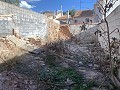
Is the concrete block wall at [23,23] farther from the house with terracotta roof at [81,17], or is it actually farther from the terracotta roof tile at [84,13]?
the terracotta roof tile at [84,13]

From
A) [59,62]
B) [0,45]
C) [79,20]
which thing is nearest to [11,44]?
[0,45]

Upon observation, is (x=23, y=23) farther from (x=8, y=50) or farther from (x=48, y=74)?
(x=48, y=74)

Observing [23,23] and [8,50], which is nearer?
[8,50]

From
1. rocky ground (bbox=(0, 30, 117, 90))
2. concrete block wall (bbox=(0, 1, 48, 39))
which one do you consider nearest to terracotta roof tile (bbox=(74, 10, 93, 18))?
concrete block wall (bbox=(0, 1, 48, 39))

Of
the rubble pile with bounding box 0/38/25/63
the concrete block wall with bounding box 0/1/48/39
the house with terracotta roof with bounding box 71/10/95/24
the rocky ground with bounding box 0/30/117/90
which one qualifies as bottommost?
the rocky ground with bounding box 0/30/117/90

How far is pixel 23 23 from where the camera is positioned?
10.4 metres

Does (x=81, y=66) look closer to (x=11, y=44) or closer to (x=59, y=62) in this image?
(x=59, y=62)

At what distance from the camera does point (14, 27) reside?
9.17 metres

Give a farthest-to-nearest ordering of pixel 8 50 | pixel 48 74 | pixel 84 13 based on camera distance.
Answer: pixel 84 13 < pixel 8 50 < pixel 48 74

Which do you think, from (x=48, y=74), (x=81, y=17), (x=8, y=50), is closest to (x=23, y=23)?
(x=8, y=50)

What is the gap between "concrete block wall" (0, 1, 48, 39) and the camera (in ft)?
27.2

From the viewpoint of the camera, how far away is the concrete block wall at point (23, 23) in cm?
830

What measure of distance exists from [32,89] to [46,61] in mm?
2612

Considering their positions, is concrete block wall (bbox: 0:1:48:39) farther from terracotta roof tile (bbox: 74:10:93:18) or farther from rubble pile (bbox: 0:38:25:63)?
terracotta roof tile (bbox: 74:10:93:18)
